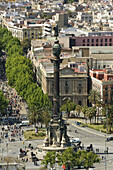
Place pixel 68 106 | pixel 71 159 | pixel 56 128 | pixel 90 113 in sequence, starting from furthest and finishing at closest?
pixel 68 106 → pixel 90 113 → pixel 56 128 → pixel 71 159

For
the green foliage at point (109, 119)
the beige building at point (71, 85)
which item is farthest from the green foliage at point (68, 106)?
the green foliage at point (109, 119)

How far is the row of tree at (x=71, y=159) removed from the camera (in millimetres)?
113000

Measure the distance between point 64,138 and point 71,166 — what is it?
16.3 meters

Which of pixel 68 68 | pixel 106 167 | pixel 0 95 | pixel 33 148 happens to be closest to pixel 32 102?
pixel 0 95

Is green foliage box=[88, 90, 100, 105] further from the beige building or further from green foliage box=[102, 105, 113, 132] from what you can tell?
green foliage box=[102, 105, 113, 132]

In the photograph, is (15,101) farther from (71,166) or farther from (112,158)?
(71,166)

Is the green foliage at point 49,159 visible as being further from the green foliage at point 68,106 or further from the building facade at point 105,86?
the building facade at point 105,86

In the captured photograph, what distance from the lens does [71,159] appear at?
113 m

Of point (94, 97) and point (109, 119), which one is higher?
point (109, 119)

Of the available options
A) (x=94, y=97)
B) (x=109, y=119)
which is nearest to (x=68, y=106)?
(x=94, y=97)

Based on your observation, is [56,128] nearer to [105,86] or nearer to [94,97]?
[94,97]

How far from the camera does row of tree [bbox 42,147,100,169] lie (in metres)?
113

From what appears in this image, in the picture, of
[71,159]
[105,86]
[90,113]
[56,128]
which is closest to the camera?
[71,159]

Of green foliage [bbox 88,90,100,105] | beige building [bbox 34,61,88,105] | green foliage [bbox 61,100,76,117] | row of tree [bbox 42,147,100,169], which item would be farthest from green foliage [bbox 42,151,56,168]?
beige building [bbox 34,61,88,105]
